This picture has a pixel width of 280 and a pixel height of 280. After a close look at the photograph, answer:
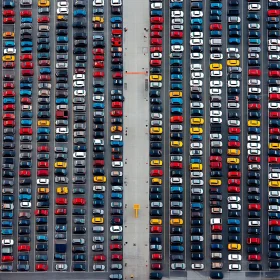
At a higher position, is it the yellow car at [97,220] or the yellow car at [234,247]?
the yellow car at [97,220]

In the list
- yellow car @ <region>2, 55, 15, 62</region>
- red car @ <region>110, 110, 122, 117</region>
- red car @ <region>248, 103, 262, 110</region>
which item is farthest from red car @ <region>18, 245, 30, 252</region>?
red car @ <region>248, 103, 262, 110</region>

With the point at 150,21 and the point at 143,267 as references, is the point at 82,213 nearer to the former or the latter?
the point at 143,267

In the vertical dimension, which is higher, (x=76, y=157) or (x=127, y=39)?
(x=127, y=39)

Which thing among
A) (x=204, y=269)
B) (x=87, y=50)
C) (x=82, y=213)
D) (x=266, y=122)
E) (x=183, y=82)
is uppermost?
(x=87, y=50)

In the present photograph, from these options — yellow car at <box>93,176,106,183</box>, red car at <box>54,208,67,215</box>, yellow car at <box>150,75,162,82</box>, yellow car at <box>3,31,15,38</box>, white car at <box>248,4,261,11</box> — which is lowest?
red car at <box>54,208,67,215</box>

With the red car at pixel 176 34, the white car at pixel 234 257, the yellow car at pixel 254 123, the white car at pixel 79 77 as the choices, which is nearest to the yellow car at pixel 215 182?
the yellow car at pixel 254 123

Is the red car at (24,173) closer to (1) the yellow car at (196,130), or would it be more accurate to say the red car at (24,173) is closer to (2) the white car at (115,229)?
(2) the white car at (115,229)

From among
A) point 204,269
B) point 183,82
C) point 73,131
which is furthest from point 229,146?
point 73,131

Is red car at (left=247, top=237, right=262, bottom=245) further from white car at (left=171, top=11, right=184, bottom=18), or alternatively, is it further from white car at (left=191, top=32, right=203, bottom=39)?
white car at (left=171, top=11, right=184, bottom=18)
